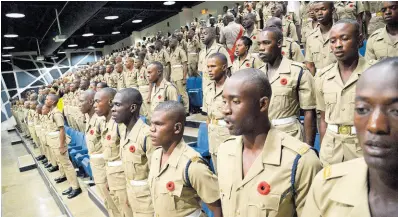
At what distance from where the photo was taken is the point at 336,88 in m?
1.95

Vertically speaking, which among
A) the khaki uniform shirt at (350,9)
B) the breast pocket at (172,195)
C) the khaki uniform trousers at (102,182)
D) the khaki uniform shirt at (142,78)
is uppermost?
the khaki uniform shirt at (350,9)

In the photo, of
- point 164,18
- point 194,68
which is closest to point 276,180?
point 194,68

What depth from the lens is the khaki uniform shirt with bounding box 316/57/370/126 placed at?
6.11 feet

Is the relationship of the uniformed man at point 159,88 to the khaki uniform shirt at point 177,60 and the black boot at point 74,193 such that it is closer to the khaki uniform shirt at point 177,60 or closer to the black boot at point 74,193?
the black boot at point 74,193

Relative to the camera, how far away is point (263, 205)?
127cm

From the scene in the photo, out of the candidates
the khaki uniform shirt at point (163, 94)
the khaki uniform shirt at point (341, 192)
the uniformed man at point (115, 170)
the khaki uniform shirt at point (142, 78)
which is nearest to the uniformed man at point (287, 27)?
the khaki uniform shirt at point (163, 94)

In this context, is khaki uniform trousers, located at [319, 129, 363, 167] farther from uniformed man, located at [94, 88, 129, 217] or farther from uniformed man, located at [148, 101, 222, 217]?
uniformed man, located at [94, 88, 129, 217]

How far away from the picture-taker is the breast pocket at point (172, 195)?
5.72 ft

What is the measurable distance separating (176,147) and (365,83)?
125cm

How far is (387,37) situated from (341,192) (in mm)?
2154

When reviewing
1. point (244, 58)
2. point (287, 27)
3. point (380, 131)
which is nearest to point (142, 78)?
point (287, 27)

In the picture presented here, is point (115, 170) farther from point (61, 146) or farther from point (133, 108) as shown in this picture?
point (61, 146)

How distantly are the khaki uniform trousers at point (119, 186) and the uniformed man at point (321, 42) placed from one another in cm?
223

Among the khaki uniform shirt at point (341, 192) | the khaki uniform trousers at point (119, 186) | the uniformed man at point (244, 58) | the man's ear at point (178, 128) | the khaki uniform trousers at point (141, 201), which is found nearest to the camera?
the khaki uniform shirt at point (341, 192)
